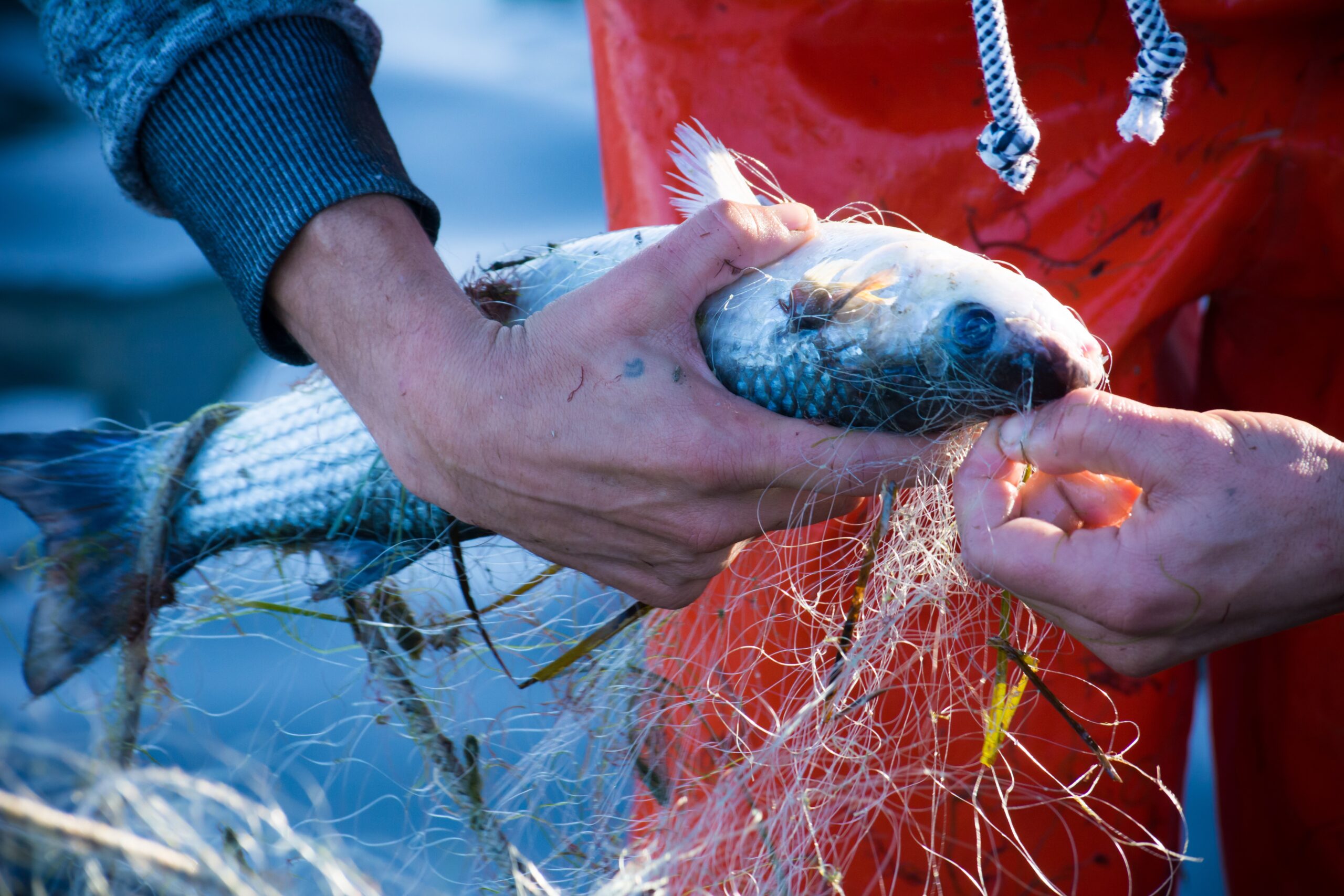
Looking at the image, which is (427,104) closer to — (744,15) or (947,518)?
(744,15)

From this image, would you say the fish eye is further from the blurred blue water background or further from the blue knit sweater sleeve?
the blurred blue water background

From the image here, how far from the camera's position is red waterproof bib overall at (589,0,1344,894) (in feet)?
A: 5.32

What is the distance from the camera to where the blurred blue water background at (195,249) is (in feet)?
10.6

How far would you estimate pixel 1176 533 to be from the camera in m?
1.01

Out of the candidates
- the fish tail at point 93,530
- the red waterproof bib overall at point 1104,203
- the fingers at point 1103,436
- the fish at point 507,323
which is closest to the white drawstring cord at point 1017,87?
the fish at point 507,323

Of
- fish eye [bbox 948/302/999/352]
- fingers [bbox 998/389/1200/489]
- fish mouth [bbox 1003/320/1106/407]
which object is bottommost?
fingers [bbox 998/389/1200/489]

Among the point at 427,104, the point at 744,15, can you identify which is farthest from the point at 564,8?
the point at 744,15

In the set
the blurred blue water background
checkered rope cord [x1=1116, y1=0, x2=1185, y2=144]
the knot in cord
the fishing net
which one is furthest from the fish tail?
checkered rope cord [x1=1116, y1=0, x2=1185, y2=144]

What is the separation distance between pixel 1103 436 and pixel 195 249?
3992 mm

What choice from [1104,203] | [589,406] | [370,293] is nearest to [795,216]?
[589,406]

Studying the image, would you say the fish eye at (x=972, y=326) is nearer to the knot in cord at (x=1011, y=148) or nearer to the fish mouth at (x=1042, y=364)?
the fish mouth at (x=1042, y=364)

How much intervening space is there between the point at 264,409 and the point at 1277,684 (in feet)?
7.99

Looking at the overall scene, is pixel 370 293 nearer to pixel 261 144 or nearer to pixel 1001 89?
pixel 261 144

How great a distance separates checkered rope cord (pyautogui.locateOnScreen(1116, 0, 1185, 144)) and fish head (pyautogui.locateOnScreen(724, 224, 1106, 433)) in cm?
26
